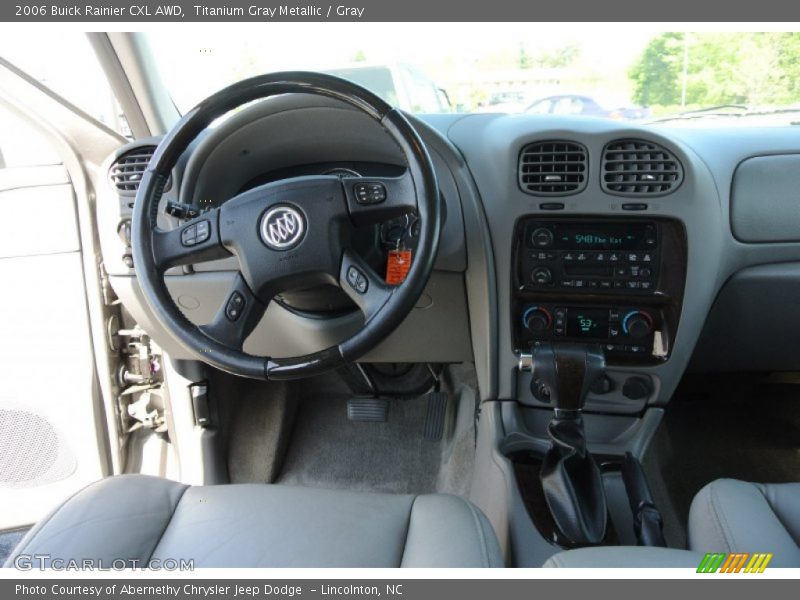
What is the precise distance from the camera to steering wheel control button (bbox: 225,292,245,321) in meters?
1.21

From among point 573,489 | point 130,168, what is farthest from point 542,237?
point 130,168

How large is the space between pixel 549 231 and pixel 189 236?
0.86m

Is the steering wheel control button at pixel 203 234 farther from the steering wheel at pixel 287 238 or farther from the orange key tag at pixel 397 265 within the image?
the orange key tag at pixel 397 265

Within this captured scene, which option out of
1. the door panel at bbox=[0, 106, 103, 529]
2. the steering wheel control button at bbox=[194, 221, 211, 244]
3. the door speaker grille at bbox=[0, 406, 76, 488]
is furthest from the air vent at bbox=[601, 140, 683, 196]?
the door speaker grille at bbox=[0, 406, 76, 488]

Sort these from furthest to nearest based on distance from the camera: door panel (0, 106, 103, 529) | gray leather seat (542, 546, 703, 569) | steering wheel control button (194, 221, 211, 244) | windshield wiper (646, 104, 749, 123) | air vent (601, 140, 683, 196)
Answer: door panel (0, 106, 103, 529), windshield wiper (646, 104, 749, 123), air vent (601, 140, 683, 196), steering wheel control button (194, 221, 211, 244), gray leather seat (542, 546, 703, 569)

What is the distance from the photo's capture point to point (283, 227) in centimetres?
120

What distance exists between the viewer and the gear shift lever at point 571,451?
129 cm

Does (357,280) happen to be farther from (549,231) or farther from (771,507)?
(771,507)

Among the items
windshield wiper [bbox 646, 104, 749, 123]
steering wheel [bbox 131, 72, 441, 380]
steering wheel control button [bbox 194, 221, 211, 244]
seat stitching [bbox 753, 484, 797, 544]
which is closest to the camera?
seat stitching [bbox 753, 484, 797, 544]

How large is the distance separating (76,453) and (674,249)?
2078mm

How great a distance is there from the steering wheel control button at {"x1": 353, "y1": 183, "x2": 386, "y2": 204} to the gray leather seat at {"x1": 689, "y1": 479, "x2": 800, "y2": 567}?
830mm

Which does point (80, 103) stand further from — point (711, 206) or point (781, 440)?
→ point (781, 440)

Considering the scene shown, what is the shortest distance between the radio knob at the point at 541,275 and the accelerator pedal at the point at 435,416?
865 millimetres

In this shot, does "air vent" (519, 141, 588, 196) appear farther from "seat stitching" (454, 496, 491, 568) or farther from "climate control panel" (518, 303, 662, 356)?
"seat stitching" (454, 496, 491, 568)
